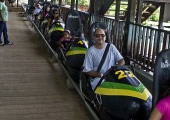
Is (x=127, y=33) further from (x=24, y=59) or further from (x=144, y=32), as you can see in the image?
(x=24, y=59)

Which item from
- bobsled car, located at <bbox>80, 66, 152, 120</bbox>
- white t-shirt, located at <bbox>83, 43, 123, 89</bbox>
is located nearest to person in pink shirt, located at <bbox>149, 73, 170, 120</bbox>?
bobsled car, located at <bbox>80, 66, 152, 120</bbox>

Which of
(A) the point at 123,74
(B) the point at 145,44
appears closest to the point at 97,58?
(A) the point at 123,74

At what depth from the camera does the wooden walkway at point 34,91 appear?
3266 mm

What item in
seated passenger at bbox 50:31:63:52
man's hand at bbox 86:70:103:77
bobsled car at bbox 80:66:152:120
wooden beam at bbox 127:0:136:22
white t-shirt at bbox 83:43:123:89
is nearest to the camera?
bobsled car at bbox 80:66:152:120

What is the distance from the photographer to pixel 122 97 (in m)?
2.41

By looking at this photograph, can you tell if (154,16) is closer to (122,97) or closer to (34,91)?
(34,91)

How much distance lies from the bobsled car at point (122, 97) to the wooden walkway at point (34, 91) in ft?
2.25

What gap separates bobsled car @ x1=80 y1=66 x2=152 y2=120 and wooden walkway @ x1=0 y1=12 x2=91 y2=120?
686mm

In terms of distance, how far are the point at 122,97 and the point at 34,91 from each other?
1.85 meters

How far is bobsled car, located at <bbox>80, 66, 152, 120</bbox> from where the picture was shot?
2.34 metres

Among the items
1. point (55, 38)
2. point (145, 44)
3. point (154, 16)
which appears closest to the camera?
point (145, 44)

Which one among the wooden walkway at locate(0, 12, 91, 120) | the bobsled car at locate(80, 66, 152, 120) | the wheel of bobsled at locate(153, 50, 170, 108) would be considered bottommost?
the wooden walkway at locate(0, 12, 91, 120)

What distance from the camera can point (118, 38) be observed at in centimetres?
485

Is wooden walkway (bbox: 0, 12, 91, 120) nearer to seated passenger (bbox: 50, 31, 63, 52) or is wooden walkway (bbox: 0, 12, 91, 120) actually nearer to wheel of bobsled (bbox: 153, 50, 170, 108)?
seated passenger (bbox: 50, 31, 63, 52)
